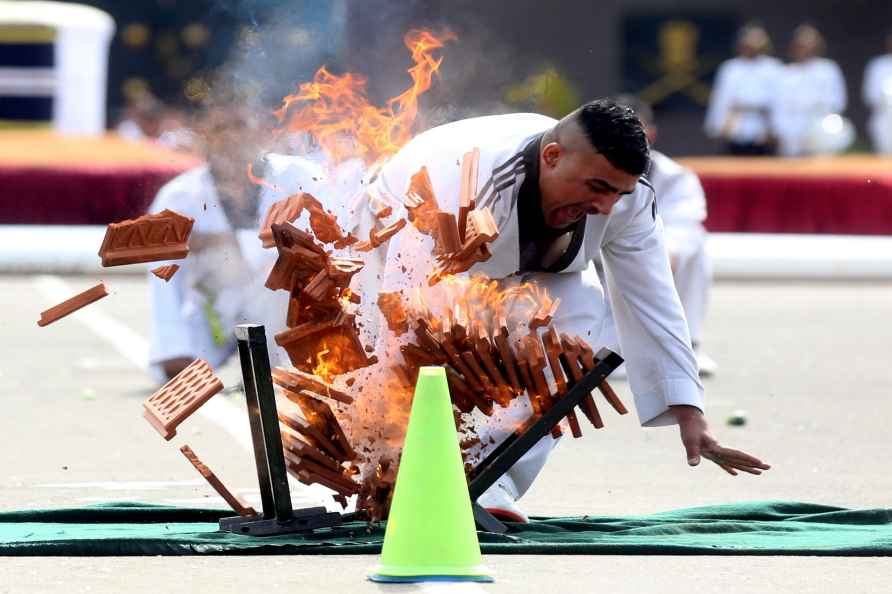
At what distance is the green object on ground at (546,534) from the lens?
5852 millimetres

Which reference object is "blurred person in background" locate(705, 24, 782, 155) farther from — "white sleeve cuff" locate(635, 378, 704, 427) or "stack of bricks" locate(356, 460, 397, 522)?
"stack of bricks" locate(356, 460, 397, 522)

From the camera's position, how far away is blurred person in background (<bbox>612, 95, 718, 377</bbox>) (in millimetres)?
12094

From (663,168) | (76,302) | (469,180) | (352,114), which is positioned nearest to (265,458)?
(76,302)

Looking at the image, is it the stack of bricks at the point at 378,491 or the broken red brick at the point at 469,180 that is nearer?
the broken red brick at the point at 469,180

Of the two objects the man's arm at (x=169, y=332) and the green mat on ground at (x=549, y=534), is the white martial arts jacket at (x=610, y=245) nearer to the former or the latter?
the green mat on ground at (x=549, y=534)

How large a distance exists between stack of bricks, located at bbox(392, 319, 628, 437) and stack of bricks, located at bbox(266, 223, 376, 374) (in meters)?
0.17

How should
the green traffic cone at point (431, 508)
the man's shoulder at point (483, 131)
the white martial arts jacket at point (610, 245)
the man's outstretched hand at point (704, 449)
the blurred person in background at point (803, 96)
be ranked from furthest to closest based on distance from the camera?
the blurred person in background at point (803, 96)
the man's shoulder at point (483, 131)
the white martial arts jacket at point (610, 245)
the man's outstretched hand at point (704, 449)
the green traffic cone at point (431, 508)

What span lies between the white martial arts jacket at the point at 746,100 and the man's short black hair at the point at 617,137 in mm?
17055

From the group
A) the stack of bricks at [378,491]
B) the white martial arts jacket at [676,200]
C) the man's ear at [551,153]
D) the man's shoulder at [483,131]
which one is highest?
the white martial arts jacket at [676,200]

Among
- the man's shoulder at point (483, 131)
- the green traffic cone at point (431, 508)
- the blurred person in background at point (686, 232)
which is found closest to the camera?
the green traffic cone at point (431, 508)

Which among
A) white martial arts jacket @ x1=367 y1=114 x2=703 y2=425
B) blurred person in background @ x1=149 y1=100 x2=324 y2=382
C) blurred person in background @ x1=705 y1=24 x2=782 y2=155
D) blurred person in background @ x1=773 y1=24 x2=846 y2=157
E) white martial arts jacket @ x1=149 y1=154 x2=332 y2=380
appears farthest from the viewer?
blurred person in background @ x1=773 y1=24 x2=846 y2=157

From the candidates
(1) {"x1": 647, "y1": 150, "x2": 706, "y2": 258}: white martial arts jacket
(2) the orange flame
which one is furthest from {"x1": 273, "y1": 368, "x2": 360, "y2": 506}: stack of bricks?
(1) {"x1": 647, "y1": 150, "x2": 706, "y2": 258}: white martial arts jacket

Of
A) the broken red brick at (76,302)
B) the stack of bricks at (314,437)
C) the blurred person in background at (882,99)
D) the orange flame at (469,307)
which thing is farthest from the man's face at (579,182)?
the blurred person in background at (882,99)

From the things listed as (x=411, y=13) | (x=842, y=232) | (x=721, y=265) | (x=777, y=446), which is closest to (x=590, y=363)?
(x=777, y=446)
